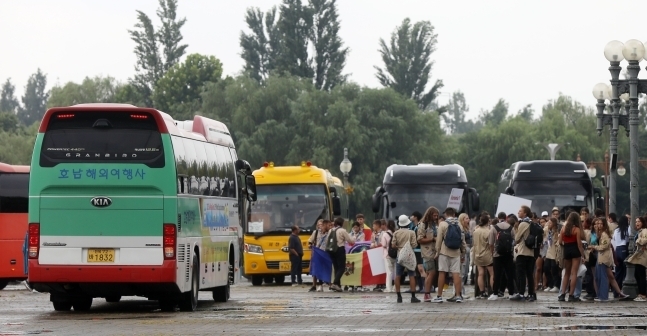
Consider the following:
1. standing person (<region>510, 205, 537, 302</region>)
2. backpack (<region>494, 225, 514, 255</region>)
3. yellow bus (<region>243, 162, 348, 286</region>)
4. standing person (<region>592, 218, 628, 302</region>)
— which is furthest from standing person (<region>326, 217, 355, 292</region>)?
standing person (<region>592, 218, 628, 302</region>)

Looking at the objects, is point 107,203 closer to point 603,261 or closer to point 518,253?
point 518,253

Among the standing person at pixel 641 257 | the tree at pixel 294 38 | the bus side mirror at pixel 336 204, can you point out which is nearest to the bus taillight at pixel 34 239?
the standing person at pixel 641 257

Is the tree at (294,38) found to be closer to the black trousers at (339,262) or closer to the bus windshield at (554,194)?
the bus windshield at (554,194)

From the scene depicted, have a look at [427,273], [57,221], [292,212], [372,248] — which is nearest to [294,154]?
[292,212]

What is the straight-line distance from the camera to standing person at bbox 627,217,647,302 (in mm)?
26984

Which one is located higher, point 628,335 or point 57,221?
point 57,221

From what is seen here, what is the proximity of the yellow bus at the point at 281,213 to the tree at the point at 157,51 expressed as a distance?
79793 millimetres

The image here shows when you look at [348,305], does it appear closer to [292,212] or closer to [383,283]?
[383,283]

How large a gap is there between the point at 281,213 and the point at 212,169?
48.3 feet

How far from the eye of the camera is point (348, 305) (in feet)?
83.6

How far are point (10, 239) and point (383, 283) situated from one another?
939 cm

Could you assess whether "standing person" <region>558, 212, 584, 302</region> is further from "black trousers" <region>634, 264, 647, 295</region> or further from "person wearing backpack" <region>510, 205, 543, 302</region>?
"black trousers" <region>634, 264, 647, 295</region>

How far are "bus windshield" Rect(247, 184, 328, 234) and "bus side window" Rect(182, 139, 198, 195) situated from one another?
15983 millimetres

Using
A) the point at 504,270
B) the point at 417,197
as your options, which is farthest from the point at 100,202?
the point at 417,197
